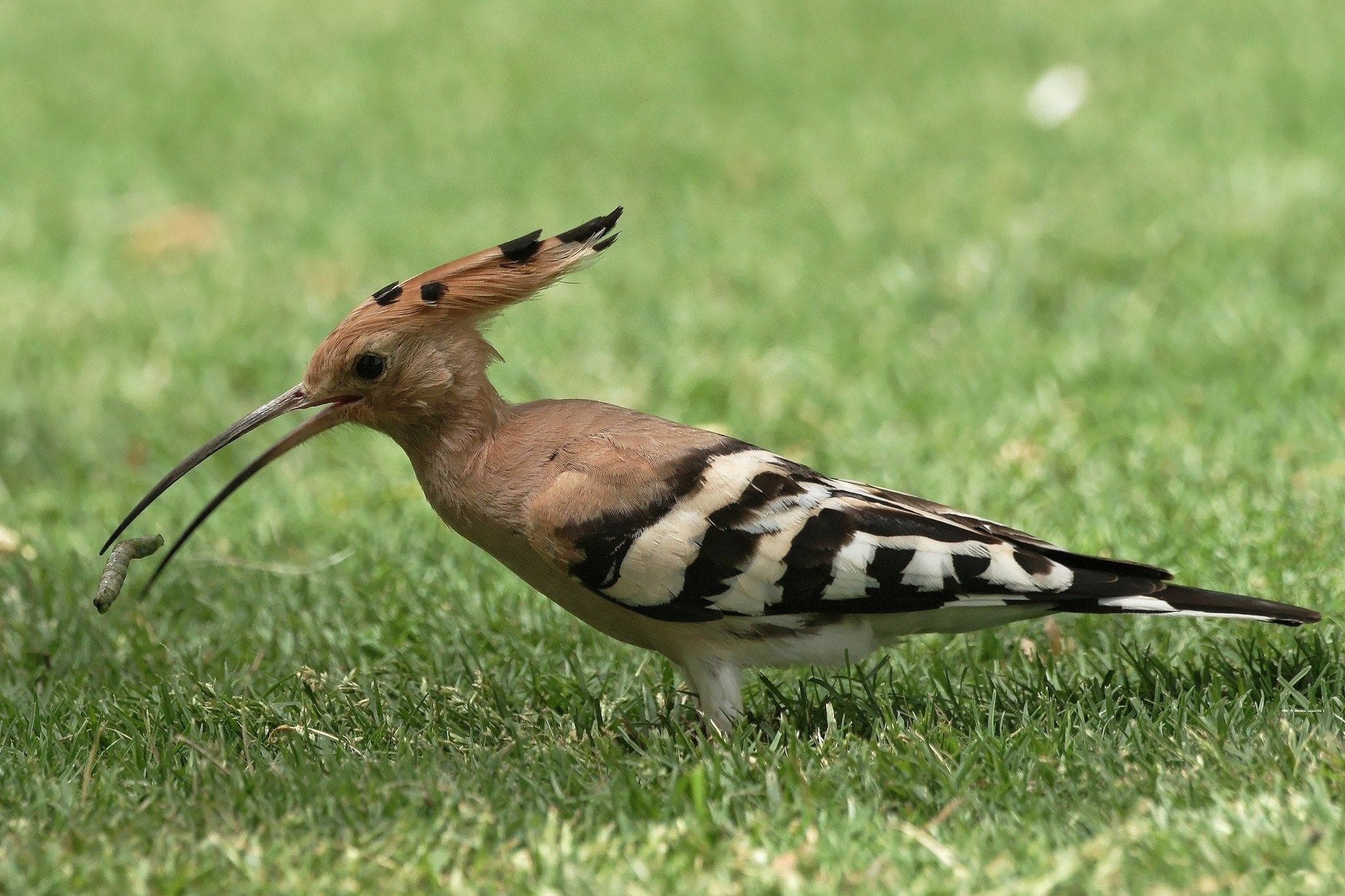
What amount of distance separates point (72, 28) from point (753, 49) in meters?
4.57

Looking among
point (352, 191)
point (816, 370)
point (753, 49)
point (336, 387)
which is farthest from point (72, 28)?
point (336, 387)

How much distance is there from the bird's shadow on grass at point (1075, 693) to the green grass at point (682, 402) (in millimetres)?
17

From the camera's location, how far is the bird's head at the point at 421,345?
3457mm

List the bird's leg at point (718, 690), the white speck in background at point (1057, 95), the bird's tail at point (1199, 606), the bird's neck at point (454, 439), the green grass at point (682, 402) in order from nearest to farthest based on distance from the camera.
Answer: the green grass at point (682, 402)
the bird's tail at point (1199, 606)
the bird's leg at point (718, 690)
the bird's neck at point (454, 439)
the white speck in background at point (1057, 95)

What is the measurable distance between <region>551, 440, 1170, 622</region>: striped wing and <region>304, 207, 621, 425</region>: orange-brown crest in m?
0.50

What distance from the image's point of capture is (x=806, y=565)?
330 centimetres

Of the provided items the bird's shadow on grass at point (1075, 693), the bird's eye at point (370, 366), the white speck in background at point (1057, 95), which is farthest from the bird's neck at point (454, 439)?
the white speck in background at point (1057, 95)

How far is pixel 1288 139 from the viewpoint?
784 centimetres

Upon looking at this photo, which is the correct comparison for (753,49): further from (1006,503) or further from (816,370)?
(1006,503)

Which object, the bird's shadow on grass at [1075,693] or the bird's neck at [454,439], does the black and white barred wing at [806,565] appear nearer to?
the bird's shadow on grass at [1075,693]

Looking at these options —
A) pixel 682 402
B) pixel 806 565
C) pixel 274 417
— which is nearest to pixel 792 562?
pixel 806 565

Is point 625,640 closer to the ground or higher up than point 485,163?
closer to the ground

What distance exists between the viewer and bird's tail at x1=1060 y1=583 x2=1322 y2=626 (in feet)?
10.5

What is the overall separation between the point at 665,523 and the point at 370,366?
0.72 metres
